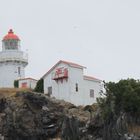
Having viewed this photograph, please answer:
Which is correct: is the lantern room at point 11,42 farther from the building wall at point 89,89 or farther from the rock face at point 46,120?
the rock face at point 46,120

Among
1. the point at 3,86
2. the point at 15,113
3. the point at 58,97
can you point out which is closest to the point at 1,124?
the point at 15,113

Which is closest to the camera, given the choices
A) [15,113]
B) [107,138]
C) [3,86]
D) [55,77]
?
[107,138]

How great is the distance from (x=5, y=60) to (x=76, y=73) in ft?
74.9

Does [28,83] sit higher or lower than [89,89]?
higher

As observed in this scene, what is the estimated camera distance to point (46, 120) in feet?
422

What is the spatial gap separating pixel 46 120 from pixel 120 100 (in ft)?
39.5

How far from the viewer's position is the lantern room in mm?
158375

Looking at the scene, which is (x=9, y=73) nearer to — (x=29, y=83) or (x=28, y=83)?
(x=28, y=83)

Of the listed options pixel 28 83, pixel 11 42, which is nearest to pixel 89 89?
pixel 28 83

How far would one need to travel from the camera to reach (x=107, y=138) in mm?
119250

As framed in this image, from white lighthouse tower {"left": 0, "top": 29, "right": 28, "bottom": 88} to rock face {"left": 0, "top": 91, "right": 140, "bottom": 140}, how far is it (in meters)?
21.2

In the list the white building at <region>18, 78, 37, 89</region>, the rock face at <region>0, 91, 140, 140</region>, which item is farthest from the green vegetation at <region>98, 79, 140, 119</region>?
the white building at <region>18, 78, 37, 89</region>

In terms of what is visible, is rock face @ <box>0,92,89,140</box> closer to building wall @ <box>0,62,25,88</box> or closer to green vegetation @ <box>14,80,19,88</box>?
green vegetation @ <box>14,80,19,88</box>

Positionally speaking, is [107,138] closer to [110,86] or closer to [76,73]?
[110,86]
